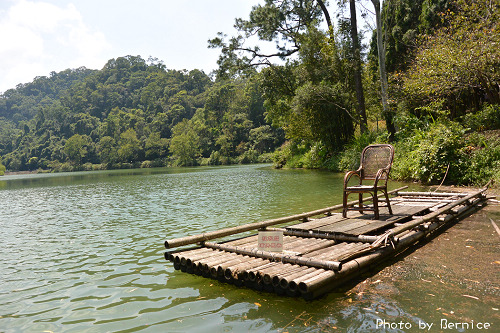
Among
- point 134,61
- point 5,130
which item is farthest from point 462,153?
point 134,61

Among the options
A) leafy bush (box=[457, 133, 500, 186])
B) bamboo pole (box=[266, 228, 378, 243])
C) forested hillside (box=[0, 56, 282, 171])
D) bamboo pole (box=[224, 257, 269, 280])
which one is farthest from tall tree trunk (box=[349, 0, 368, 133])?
forested hillside (box=[0, 56, 282, 171])

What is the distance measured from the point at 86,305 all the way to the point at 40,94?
7533 inches

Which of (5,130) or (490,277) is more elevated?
(5,130)

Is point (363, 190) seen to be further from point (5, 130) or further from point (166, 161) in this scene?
point (5, 130)

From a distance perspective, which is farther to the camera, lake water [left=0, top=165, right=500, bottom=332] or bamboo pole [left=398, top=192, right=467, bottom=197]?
bamboo pole [left=398, top=192, right=467, bottom=197]

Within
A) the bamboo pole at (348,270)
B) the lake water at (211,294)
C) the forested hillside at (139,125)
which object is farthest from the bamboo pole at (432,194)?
the forested hillside at (139,125)

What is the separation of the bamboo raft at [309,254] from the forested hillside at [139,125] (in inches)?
1876

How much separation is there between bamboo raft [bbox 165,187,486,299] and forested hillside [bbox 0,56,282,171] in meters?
47.6

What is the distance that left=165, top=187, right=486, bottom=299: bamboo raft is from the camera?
3.92 metres

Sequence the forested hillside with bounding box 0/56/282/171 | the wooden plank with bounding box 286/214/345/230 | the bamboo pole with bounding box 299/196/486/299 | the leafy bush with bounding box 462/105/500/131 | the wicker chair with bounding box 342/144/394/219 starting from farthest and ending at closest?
the forested hillside with bounding box 0/56/282/171, the leafy bush with bounding box 462/105/500/131, the wicker chair with bounding box 342/144/394/219, the wooden plank with bounding box 286/214/345/230, the bamboo pole with bounding box 299/196/486/299

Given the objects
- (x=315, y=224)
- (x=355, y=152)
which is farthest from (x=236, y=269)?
(x=355, y=152)

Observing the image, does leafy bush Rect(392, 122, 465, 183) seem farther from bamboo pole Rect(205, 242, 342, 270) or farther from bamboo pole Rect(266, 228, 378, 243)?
bamboo pole Rect(205, 242, 342, 270)

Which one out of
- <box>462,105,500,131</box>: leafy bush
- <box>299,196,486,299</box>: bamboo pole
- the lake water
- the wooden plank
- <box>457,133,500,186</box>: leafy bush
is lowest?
the lake water

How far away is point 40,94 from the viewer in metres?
166
